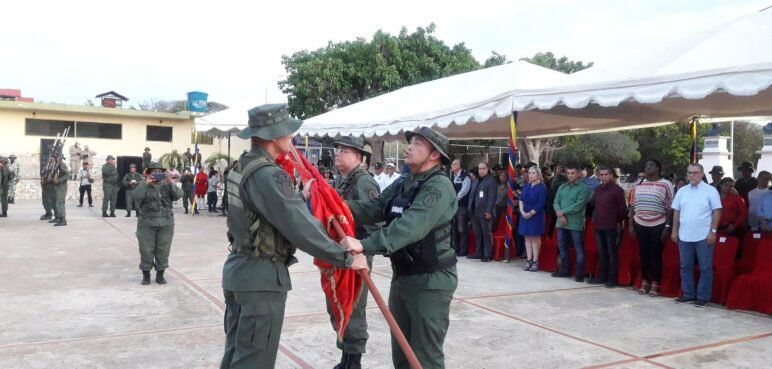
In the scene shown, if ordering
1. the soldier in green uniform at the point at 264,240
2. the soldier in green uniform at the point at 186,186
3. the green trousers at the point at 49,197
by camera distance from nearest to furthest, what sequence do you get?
the soldier in green uniform at the point at 264,240 < the green trousers at the point at 49,197 < the soldier in green uniform at the point at 186,186

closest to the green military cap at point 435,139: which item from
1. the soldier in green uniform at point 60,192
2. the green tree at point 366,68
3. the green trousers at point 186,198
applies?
the soldier in green uniform at point 60,192

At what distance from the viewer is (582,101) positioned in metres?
8.16

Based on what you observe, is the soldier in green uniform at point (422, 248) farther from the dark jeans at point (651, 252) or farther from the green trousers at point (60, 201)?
the green trousers at point (60, 201)

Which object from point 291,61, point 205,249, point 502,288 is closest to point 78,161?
point 291,61

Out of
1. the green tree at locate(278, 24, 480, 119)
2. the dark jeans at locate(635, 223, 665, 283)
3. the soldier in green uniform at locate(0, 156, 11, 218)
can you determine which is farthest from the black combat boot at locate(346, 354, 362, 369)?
the green tree at locate(278, 24, 480, 119)

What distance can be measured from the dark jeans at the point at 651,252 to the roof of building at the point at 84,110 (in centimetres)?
2684

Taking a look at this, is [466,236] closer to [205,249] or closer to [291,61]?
[205,249]

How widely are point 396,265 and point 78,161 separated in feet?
87.9

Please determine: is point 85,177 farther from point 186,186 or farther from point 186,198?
point 186,186

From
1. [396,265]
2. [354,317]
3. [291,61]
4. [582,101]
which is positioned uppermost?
[291,61]

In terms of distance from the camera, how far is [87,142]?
2872cm

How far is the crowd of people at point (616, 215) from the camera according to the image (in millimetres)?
6977

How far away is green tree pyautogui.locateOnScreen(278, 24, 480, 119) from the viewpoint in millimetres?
24234

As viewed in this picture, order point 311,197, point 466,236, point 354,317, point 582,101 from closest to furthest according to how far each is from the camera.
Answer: point 311,197 < point 354,317 < point 582,101 < point 466,236
